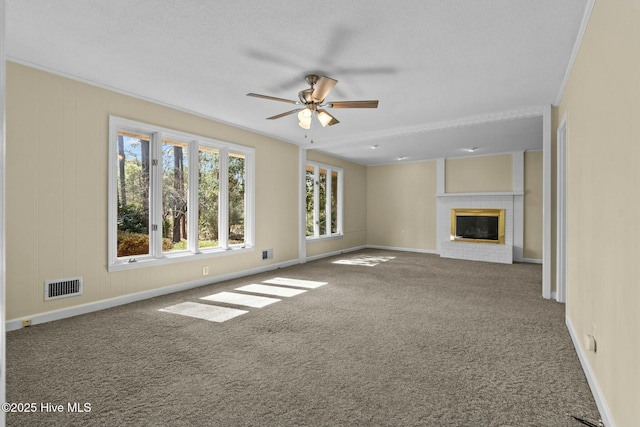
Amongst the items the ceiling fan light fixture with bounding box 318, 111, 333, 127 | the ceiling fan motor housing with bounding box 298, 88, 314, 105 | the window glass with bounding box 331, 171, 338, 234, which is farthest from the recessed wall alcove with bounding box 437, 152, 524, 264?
the ceiling fan motor housing with bounding box 298, 88, 314, 105

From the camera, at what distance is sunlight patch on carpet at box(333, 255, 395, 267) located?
23.1ft

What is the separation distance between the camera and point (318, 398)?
6.57ft

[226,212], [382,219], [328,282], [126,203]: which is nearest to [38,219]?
[126,203]

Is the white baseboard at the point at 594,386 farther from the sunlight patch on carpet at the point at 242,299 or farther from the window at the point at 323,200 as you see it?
the window at the point at 323,200

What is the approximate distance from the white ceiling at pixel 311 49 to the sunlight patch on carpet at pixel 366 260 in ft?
11.1

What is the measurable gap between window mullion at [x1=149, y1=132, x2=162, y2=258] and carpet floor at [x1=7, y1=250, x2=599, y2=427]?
0.77m

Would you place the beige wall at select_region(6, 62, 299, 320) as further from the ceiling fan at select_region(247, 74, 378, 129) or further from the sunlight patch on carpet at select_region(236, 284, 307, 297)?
the ceiling fan at select_region(247, 74, 378, 129)

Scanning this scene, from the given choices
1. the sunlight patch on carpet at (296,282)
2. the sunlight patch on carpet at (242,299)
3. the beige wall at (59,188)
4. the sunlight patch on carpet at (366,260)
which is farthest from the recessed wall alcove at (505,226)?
the beige wall at (59,188)

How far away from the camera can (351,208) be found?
909 centimetres

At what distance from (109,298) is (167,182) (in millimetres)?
1649

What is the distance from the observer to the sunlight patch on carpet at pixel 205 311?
138 inches

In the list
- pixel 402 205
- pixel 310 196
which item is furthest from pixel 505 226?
pixel 310 196

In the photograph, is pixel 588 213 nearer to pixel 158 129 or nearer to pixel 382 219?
pixel 158 129

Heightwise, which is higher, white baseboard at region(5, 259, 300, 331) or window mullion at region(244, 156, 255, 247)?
window mullion at region(244, 156, 255, 247)
